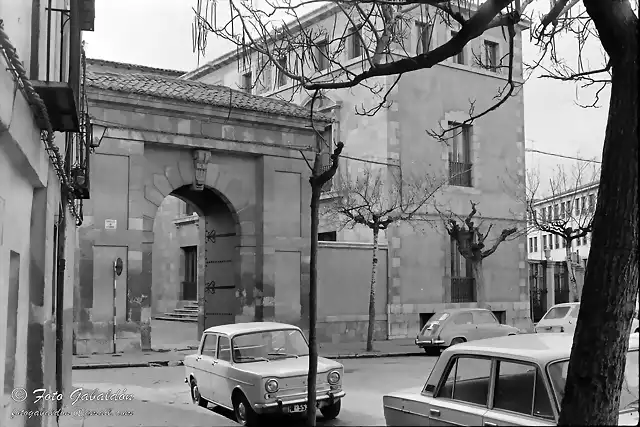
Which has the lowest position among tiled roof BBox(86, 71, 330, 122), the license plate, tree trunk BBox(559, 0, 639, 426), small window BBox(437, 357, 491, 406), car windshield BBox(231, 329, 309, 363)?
the license plate

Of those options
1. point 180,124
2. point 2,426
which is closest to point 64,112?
point 2,426

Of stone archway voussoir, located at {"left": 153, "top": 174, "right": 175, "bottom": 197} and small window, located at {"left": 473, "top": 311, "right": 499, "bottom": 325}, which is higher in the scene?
stone archway voussoir, located at {"left": 153, "top": 174, "right": 175, "bottom": 197}

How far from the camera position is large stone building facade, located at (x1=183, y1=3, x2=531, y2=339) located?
81.9ft

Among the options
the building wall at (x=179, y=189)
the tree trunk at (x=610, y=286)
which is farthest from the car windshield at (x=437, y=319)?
the tree trunk at (x=610, y=286)

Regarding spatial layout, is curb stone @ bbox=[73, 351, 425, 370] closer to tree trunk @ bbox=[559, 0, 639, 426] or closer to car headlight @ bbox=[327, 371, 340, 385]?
car headlight @ bbox=[327, 371, 340, 385]

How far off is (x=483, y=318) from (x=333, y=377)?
11601mm

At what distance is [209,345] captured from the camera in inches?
447

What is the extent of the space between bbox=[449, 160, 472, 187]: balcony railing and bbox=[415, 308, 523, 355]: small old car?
24.8 ft

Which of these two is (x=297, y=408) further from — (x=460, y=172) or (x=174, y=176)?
(x=460, y=172)

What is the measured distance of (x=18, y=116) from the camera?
5.12 m

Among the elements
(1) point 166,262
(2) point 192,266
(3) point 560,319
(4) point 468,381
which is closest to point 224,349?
(4) point 468,381

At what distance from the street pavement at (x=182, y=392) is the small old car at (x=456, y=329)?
0.58 metres

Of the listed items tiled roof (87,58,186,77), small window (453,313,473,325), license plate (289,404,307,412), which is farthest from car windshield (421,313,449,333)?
tiled roof (87,58,186,77)

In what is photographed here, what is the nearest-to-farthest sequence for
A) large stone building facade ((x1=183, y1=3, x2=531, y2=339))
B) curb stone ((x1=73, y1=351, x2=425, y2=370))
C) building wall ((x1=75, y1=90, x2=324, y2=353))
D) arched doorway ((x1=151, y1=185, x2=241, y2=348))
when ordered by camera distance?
curb stone ((x1=73, y1=351, x2=425, y2=370)), building wall ((x1=75, y1=90, x2=324, y2=353)), arched doorway ((x1=151, y1=185, x2=241, y2=348)), large stone building facade ((x1=183, y1=3, x2=531, y2=339))
